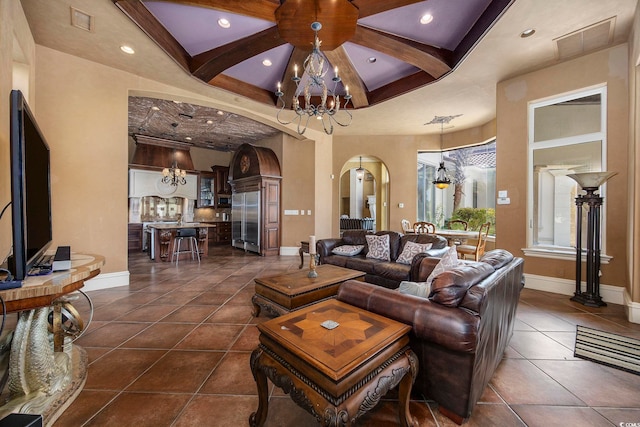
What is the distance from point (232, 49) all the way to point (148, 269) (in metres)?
4.32

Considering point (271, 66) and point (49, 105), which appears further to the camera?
point (271, 66)

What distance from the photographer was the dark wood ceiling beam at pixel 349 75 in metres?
3.56

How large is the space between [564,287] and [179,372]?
16.2 feet

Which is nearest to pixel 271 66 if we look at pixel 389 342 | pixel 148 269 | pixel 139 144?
pixel 389 342

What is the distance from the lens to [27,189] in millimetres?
1589

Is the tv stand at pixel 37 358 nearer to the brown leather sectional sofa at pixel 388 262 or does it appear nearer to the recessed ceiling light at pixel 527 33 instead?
the brown leather sectional sofa at pixel 388 262

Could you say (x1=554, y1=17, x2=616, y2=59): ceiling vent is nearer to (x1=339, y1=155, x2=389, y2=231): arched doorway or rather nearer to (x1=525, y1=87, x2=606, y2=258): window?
(x1=525, y1=87, x2=606, y2=258): window

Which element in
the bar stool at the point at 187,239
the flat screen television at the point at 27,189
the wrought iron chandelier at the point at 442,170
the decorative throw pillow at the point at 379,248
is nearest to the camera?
the flat screen television at the point at 27,189

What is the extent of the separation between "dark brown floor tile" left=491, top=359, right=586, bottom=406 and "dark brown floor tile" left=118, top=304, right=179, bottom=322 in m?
3.21

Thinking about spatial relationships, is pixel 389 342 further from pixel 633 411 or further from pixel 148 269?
pixel 148 269

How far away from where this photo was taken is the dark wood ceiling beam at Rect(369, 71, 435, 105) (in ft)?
13.4

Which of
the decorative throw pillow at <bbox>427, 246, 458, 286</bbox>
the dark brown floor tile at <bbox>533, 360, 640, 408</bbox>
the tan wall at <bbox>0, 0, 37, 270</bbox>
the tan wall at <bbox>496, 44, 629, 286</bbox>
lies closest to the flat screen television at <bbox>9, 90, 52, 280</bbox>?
the tan wall at <bbox>0, 0, 37, 270</bbox>

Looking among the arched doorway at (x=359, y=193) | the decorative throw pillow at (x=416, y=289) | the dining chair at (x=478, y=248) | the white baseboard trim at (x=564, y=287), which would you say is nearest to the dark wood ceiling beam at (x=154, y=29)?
the decorative throw pillow at (x=416, y=289)

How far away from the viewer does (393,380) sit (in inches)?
49.2
